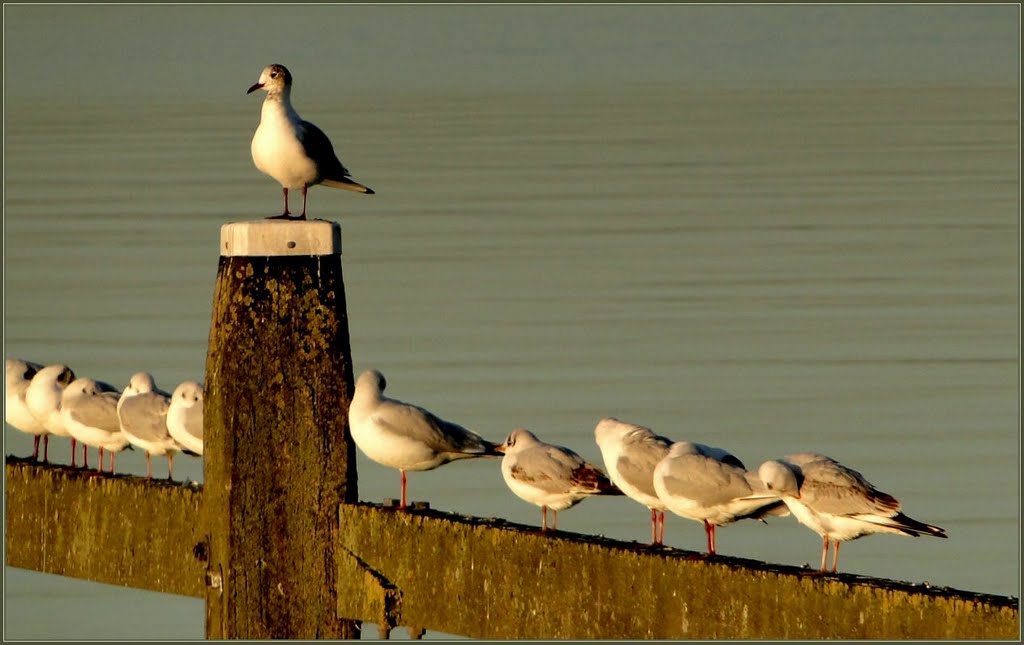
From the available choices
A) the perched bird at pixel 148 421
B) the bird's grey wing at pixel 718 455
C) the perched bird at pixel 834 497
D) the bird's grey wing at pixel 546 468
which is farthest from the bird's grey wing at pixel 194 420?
the perched bird at pixel 834 497

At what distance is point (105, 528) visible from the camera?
505 inches

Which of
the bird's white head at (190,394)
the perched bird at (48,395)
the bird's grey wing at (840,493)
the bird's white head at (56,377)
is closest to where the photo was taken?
the bird's grey wing at (840,493)

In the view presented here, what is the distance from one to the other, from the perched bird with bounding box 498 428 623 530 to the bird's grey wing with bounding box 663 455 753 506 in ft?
2.25

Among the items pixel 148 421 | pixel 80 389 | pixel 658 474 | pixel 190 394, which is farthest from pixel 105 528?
pixel 658 474

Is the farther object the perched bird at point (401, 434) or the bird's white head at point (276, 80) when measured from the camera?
the bird's white head at point (276, 80)

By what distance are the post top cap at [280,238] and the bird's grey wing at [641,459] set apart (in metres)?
1.74

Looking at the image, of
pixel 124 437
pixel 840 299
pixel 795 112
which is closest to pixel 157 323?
pixel 840 299

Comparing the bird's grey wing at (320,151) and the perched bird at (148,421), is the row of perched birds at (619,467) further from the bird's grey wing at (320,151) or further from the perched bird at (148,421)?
the bird's grey wing at (320,151)

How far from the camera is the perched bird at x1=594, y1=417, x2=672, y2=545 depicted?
40.2ft

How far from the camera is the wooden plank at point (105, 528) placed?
12234mm

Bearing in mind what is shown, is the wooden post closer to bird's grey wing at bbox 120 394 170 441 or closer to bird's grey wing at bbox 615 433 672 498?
bird's grey wing at bbox 615 433 672 498

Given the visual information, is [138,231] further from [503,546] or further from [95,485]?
[503,546]

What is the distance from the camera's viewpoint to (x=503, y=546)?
11094mm

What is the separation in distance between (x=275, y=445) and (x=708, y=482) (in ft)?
6.07
